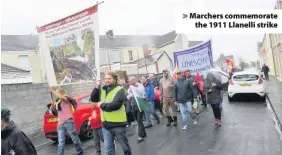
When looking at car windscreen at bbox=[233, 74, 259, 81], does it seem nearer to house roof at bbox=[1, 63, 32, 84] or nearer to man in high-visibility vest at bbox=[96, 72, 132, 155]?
man in high-visibility vest at bbox=[96, 72, 132, 155]

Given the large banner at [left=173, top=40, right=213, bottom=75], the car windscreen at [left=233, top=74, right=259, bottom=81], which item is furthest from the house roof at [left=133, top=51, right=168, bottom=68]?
the large banner at [left=173, top=40, right=213, bottom=75]

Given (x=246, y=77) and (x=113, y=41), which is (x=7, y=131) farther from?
(x=113, y=41)

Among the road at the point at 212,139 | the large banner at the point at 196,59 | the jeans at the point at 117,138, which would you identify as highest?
the large banner at the point at 196,59

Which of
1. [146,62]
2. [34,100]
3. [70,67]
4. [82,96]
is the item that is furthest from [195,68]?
[146,62]

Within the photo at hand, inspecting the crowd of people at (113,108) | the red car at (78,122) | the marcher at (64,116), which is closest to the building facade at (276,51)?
the crowd of people at (113,108)

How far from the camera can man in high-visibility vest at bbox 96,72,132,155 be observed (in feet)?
16.4

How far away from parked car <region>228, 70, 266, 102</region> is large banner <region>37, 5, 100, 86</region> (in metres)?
10.6

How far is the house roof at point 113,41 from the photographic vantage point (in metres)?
37.6

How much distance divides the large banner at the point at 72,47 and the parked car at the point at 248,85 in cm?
1063

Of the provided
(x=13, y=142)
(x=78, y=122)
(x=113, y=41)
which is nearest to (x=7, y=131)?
(x=13, y=142)

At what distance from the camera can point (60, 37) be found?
194 inches

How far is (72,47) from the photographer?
4.92 metres

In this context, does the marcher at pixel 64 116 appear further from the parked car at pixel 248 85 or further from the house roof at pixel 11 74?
the parked car at pixel 248 85

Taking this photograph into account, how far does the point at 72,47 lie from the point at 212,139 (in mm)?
4217
